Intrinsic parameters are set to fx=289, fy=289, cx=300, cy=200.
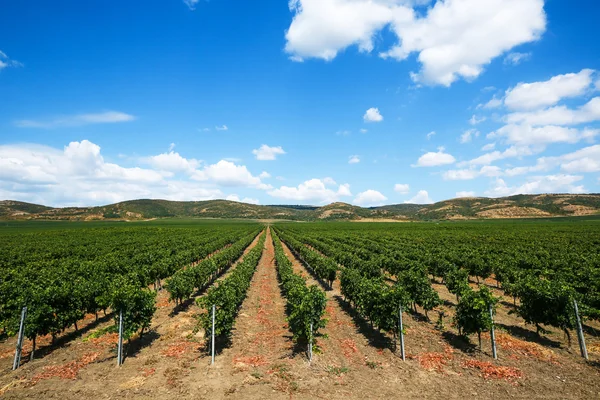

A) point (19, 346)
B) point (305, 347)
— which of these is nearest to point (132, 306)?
point (19, 346)

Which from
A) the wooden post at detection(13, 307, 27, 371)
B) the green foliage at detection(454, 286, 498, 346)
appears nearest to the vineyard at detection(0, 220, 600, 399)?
the green foliage at detection(454, 286, 498, 346)

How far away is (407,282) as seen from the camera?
20.7 meters

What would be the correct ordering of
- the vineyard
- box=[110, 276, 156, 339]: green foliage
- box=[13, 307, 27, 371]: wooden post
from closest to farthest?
the vineyard
box=[13, 307, 27, 371]: wooden post
box=[110, 276, 156, 339]: green foliage

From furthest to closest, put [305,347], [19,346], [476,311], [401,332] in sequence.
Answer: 1. [305,347]
2. [476,311]
3. [401,332]
4. [19,346]

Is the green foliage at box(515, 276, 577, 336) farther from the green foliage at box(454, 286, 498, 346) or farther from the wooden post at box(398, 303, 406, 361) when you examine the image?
the wooden post at box(398, 303, 406, 361)

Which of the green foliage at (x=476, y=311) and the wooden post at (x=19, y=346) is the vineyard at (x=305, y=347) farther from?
the wooden post at (x=19, y=346)

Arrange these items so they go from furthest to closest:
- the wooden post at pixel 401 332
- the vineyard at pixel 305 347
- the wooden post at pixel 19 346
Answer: the wooden post at pixel 401 332 → the wooden post at pixel 19 346 → the vineyard at pixel 305 347

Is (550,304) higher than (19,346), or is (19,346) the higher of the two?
(550,304)

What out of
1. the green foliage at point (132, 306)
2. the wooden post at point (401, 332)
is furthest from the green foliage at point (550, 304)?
the green foliage at point (132, 306)

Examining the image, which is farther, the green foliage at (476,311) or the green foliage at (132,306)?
the green foliage at (132,306)

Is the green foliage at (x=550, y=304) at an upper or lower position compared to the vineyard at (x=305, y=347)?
upper

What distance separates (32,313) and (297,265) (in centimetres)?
3389

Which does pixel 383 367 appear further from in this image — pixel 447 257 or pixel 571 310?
pixel 447 257

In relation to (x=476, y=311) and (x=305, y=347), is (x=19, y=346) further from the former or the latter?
(x=476, y=311)
